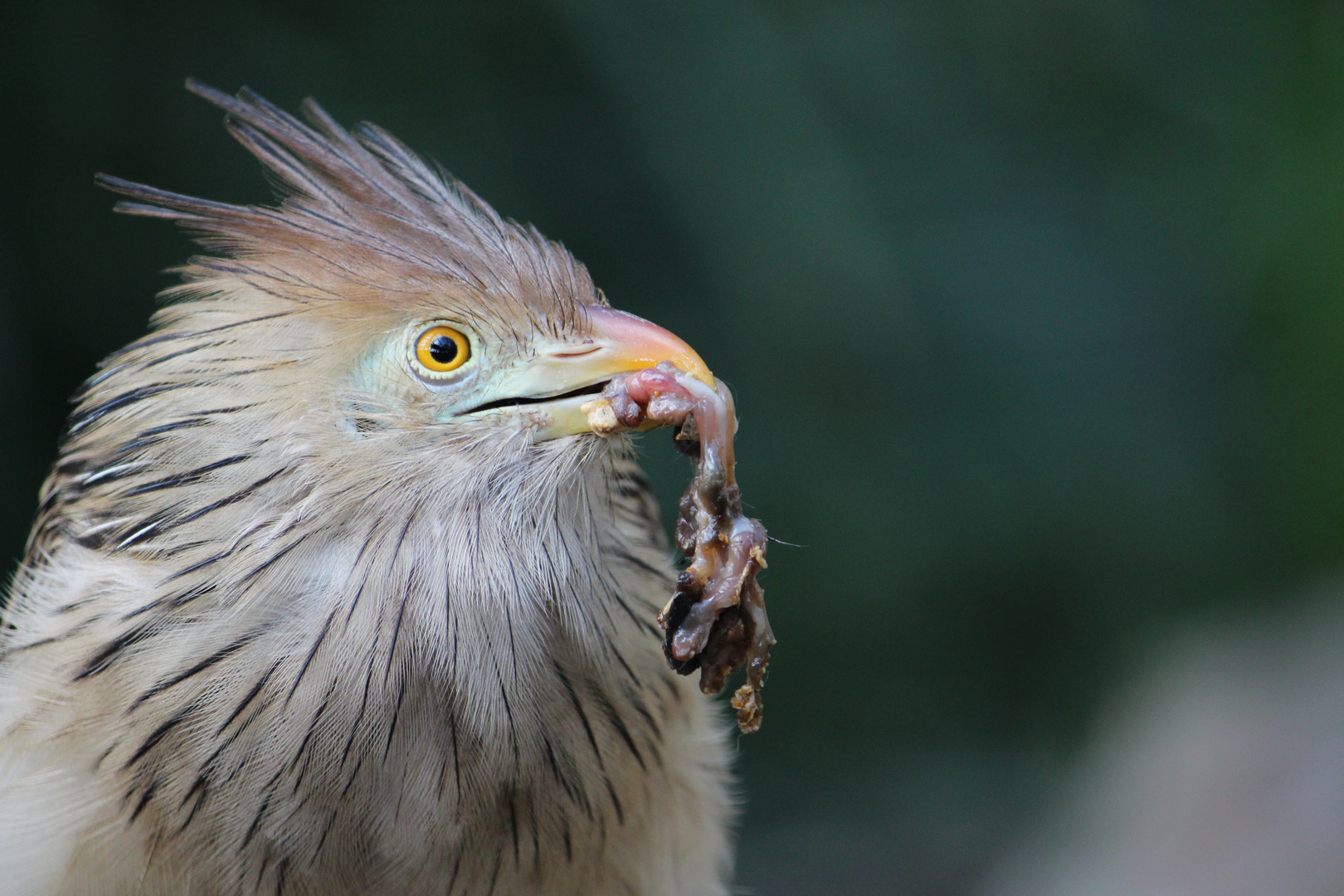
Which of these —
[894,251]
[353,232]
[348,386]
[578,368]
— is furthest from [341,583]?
[894,251]

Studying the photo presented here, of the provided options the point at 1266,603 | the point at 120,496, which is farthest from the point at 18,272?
the point at 1266,603

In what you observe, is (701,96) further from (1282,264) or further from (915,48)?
(1282,264)

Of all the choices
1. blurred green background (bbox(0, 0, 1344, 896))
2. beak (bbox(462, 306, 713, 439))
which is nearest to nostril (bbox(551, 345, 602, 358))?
beak (bbox(462, 306, 713, 439))

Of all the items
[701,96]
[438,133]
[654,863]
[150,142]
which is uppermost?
[701,96]

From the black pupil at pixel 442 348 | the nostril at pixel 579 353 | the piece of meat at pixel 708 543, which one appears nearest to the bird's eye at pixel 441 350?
the black pupil at pixel 442 348

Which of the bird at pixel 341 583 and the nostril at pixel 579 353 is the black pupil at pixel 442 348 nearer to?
the bird at pixel 341 583

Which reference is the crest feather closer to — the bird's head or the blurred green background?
the bird's head
